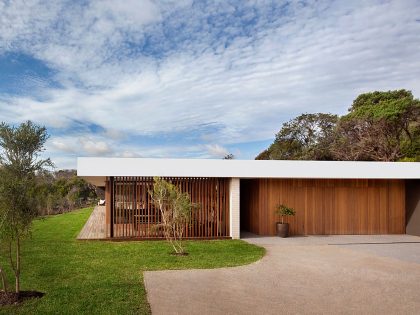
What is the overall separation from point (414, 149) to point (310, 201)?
17.8 metres

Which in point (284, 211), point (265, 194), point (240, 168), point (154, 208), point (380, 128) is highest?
point (380, 128)

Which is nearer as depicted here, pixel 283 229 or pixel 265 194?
pixel 283 229

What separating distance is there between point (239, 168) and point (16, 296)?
8.96 meters

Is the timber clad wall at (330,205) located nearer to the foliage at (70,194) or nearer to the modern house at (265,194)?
the modern house at (265,194)

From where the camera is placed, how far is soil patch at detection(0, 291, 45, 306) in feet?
21.5

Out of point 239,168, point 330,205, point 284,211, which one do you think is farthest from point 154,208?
point 330,205

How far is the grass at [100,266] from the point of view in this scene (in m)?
6.43

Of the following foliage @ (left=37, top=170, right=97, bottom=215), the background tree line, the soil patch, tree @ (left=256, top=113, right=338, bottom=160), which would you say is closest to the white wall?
the soil patch

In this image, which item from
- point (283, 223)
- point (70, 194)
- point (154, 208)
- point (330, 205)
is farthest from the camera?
point (70, 194)

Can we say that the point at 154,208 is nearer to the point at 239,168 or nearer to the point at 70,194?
the point at 239,168

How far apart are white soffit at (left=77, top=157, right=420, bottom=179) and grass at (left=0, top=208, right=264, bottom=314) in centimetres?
243

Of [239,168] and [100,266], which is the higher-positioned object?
[239,168]

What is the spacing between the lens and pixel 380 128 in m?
31.3

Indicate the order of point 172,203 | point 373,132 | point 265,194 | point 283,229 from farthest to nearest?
1. point 373,132
2. point 265,194
3. point 283,229
4. point 172,203
